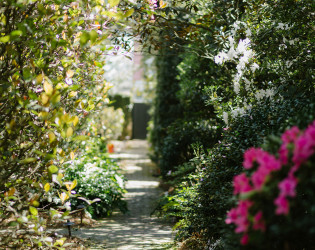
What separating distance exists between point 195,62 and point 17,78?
472cm

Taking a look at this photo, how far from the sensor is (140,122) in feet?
70.9

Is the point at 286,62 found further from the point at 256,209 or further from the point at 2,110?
the point at 2,110

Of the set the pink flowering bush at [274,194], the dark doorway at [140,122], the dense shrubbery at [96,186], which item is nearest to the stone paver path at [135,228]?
the dense shrubbery at [96,186]

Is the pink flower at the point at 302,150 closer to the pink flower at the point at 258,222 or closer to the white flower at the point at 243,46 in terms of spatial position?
the pink flower at the point at 258,222

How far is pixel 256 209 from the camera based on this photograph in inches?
65.5

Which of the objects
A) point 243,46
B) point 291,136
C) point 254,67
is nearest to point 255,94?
point 254,67

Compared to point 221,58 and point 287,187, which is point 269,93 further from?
point 287,187

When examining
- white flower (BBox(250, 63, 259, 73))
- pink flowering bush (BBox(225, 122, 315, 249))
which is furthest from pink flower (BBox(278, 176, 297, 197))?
white flower (BBox(250, 63, 259, 73))

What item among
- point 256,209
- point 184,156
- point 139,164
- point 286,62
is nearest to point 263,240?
point 256,209

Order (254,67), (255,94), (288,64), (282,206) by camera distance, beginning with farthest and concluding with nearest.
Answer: (254,67) < (255,94) < (288,64) < (282,206)

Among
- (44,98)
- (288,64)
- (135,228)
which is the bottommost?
(135,228)

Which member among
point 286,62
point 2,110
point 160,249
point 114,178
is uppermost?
point 286,62

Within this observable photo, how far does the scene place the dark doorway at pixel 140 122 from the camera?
848 inches

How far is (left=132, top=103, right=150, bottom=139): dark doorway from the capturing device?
21531 mm
